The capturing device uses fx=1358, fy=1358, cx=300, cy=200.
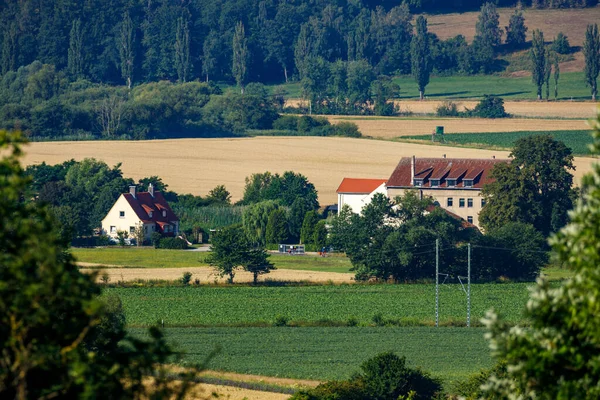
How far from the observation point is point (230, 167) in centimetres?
10781

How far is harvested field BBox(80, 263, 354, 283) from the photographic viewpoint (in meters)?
62.0

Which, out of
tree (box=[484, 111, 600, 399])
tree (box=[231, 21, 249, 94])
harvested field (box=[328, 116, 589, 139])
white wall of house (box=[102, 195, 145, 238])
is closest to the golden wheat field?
harvested field (box=[328, 116, 589, 139])

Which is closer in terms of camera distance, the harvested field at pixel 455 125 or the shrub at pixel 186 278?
the shrub at pixel 186 278

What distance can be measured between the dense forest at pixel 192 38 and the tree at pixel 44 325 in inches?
5914

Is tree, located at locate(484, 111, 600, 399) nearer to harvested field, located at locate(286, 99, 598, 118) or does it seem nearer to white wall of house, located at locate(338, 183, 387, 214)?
white wall of house, located at locate(338, 183, 387, 214)

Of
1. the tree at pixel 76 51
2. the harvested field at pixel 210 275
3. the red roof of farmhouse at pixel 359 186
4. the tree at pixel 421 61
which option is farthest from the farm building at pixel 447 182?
the tree at pixel 76 51

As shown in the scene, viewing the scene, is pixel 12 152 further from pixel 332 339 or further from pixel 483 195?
pixel 483 195

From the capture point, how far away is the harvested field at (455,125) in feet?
382

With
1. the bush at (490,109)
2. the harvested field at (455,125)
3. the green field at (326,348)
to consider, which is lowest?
the green field at (326,348)

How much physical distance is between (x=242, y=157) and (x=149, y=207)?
27.6m

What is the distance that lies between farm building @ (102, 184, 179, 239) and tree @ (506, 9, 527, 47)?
9616 cm

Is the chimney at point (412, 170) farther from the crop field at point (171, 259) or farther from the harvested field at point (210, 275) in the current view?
the harvested field at point (210, 275)

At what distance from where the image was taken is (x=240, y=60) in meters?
163

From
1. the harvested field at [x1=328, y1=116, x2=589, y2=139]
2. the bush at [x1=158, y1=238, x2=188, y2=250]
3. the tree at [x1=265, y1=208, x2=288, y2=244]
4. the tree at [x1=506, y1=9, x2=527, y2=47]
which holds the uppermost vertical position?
the tree at [x1=506, y1=9, x2=527, y2=47]
